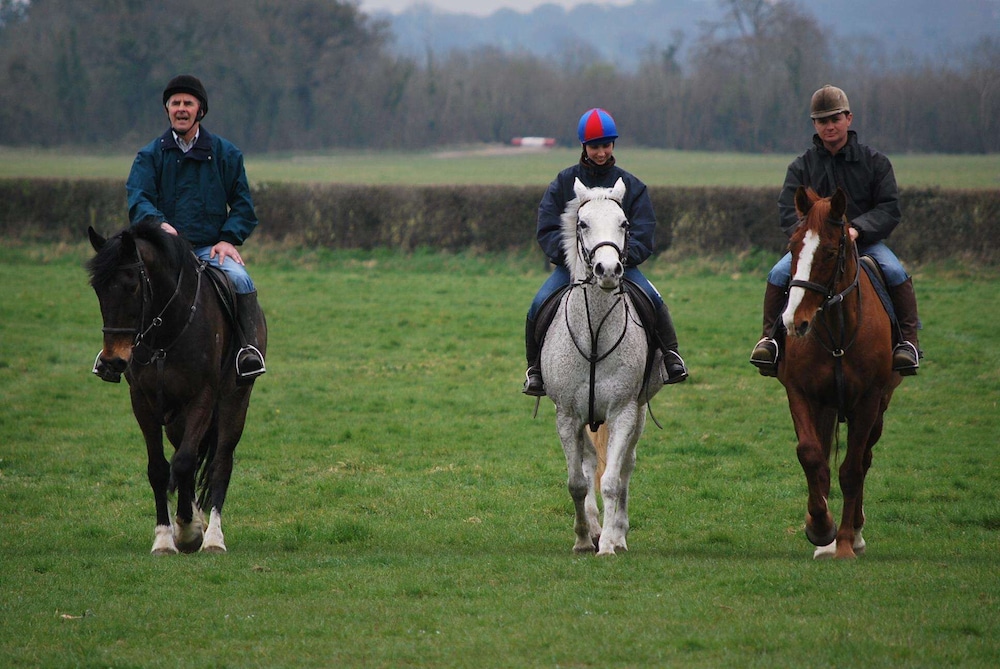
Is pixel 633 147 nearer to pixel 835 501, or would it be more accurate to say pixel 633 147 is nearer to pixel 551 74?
pixel 551 74

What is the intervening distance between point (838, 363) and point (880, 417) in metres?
1.01

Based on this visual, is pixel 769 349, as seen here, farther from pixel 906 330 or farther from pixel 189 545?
pixel 189 545

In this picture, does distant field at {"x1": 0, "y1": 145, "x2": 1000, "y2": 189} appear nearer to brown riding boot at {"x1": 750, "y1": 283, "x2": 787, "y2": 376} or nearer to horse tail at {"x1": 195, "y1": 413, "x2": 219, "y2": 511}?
brown riding boot at {"x1": 750, "y1": 283, "x2": 787, "y2": 376}

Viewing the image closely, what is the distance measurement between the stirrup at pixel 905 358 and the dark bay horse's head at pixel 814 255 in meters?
0.89

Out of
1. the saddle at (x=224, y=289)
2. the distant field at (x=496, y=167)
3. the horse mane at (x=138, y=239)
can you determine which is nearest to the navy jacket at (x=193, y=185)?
the saddle at (x=224, y=289)

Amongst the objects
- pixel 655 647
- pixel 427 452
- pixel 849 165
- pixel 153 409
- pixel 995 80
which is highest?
pixel 995 80

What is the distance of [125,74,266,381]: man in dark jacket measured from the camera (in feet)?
28.2

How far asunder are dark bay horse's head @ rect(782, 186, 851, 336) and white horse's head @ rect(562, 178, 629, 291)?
1136 millimetres

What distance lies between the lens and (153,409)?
318 inches

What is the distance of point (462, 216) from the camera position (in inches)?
1118

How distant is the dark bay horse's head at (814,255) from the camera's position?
24.3 ft

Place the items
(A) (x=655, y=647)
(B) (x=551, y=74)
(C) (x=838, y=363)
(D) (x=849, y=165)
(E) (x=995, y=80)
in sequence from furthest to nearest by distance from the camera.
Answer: (B) (x=551, y=74)
(E) (x=995, y=80)
(D) (x=849, y=165)
(C) (x=838, y=363)
(A) (x=655, y=647)

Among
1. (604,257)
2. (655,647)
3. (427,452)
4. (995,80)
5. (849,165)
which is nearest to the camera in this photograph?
(655,647)

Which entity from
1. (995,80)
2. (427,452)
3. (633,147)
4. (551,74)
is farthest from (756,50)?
(427,452)
